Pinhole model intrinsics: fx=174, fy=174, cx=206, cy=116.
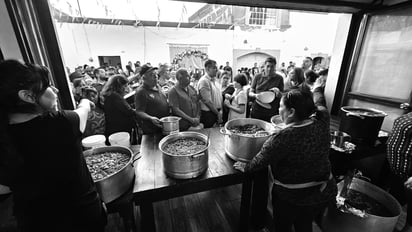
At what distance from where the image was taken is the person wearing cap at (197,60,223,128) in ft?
8.39

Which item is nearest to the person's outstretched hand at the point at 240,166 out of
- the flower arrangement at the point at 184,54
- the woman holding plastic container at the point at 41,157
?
the woman holding plastic container at the point at 41,157

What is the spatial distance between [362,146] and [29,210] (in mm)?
2668

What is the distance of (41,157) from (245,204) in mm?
1478

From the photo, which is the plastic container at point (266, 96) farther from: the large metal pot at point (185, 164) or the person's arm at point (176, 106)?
the large metal pot at point (185, 164)

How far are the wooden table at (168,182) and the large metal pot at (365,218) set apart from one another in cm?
74

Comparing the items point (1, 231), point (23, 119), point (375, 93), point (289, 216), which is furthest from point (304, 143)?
point (1, 231)

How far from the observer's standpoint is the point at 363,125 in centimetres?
175

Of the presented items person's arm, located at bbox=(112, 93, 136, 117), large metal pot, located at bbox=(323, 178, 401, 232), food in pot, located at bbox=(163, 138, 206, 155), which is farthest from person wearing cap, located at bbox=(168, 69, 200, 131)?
large metal pot, located at bbox=(323, 178, 401, 232)

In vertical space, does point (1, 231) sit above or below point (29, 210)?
below

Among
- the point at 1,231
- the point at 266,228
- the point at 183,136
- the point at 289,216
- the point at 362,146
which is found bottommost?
the point at 266,228

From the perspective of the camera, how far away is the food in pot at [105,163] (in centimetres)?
115

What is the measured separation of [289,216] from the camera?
125 cm

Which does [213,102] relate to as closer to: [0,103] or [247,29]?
[0,103]

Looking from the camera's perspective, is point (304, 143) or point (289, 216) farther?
point (289, 216)
